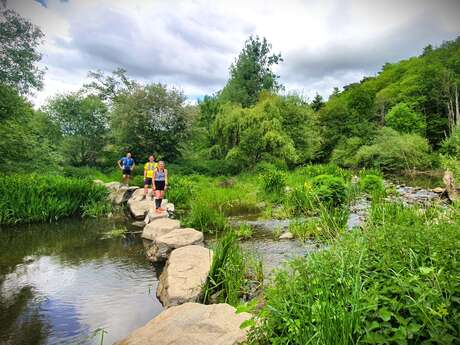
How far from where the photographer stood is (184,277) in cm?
430

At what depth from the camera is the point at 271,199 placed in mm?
11367

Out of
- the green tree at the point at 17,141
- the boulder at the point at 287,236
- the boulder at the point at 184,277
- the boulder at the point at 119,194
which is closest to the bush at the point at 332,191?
the boulder at the point at 287,236

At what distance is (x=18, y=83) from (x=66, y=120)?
9.38 m

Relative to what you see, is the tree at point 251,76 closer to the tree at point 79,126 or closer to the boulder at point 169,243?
the tree at point 79,126

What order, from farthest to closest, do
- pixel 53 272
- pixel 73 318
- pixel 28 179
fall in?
pixel 28 179
pixel 53 272
pixel 73 318

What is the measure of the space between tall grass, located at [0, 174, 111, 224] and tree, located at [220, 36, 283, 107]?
85.3 feet

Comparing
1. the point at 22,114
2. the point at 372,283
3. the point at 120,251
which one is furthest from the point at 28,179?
the point at 372,283

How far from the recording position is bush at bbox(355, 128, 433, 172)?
22.0 metres

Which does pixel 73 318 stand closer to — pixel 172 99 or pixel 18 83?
pixel 18 83

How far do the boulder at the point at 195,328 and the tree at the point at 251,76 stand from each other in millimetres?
32462

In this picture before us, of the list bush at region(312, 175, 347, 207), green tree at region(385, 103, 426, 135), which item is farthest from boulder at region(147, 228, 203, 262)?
green tree at region(385, 103, 426, 135)

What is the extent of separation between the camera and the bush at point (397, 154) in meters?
22.0

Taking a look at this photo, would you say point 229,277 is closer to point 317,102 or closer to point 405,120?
point 405,120

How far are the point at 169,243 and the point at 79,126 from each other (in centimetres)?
1879
